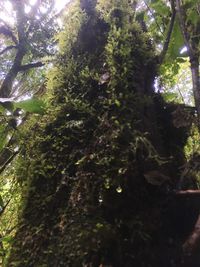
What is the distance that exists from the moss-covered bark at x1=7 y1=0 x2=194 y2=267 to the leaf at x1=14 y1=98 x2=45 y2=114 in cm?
14

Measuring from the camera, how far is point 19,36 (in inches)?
315

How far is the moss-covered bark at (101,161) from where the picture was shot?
4.75ft

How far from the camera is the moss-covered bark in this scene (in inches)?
57.0

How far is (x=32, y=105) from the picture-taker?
1902mm

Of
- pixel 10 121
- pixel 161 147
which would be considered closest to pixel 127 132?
pixel 161 147

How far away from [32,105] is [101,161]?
0.56 meters

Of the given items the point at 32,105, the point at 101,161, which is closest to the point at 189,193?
the point at 101,161

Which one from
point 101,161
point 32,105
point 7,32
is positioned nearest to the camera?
point 101,161

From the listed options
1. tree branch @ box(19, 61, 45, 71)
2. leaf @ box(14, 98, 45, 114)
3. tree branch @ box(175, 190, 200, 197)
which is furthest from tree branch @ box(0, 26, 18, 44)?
tree branch @ box(175, 190, 200, 197)

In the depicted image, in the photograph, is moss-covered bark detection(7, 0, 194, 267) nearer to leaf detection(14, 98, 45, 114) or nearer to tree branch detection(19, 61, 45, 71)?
leaf detection(14, 98, 45, 114)

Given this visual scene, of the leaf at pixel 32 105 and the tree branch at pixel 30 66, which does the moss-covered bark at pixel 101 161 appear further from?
the tree branch at pixel 30 66

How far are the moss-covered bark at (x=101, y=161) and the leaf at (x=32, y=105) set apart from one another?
0.14 meters

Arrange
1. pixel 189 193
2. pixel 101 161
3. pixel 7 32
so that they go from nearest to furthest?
pixel 189 193, pixel 101 161, pixel 7 32

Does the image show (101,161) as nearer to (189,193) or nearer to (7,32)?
(189,193)
